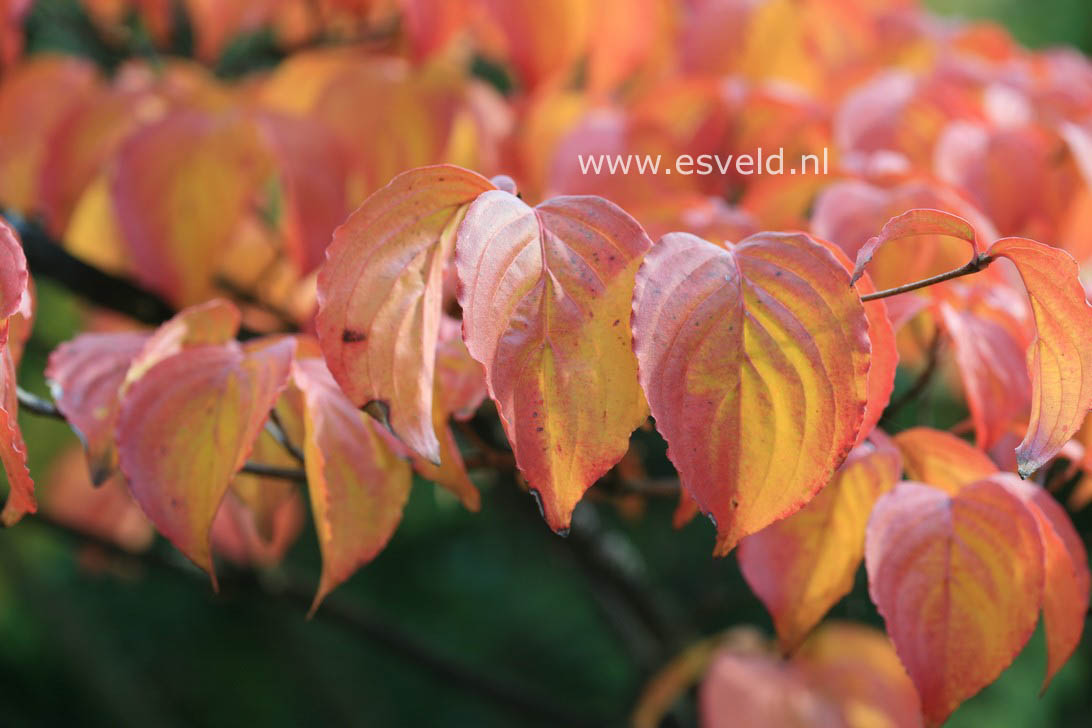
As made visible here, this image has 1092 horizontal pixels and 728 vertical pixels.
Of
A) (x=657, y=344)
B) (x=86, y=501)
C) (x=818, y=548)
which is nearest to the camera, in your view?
(x=657, y=344)

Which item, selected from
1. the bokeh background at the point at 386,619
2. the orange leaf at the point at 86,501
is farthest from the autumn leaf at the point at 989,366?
the bokeh background at the point at 386,619

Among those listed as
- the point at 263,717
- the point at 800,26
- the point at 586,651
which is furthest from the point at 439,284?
the point at 263,717

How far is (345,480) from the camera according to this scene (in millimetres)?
427

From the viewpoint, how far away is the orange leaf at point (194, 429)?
398mm

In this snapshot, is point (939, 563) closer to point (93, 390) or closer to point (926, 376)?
point (926, 376)

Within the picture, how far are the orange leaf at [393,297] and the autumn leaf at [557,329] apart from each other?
0.03 m

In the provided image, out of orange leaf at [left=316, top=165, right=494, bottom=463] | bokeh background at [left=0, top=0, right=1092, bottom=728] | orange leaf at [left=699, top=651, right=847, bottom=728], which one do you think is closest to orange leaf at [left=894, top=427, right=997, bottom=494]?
orange leaf at [left=316, top=165, right=494, bottom=463]

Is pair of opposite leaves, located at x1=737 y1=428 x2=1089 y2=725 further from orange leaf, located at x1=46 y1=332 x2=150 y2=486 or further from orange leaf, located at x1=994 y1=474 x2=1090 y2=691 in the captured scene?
orange leaf, located at x1=46 y1=332 x2=150 y2=486

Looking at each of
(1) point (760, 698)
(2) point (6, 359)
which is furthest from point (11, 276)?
(1) point (760, 698)

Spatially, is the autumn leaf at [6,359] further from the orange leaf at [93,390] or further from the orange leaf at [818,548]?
the orange leaf at [818,548]

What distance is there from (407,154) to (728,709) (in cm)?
46

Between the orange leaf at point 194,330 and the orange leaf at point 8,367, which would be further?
the orange leaf at point 194,330

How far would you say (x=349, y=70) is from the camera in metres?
0.71

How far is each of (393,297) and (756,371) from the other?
0.13 m
